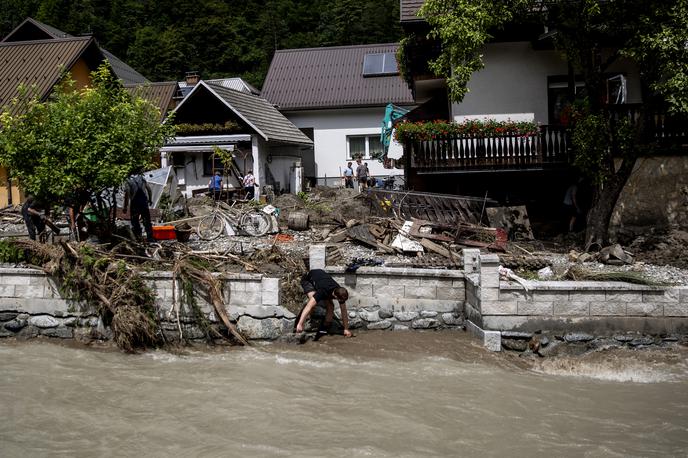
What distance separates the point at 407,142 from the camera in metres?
16.1

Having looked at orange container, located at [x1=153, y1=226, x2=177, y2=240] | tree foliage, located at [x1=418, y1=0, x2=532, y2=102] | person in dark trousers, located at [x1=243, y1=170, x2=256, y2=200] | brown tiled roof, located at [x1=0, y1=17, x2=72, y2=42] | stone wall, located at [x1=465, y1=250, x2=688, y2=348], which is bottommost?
stone wall, located at [x1=465, y1=250, x2=688, y2=348]

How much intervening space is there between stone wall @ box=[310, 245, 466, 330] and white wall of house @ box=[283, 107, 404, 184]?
18.5 metres

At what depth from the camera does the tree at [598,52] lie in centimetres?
1239

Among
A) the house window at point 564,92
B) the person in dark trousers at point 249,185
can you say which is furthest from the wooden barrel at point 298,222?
the house window at point 564,92

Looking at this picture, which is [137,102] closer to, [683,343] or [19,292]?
[19,292]

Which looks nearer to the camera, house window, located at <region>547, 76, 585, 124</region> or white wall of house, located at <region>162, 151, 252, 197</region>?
house window, located at <region>547, 76, 585, 124</region>

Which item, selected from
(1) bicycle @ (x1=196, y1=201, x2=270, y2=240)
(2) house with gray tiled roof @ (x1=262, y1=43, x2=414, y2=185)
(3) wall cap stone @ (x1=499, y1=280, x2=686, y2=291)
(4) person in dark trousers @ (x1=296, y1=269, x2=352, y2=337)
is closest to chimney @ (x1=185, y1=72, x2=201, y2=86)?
(2) house with gray tiled roof @ (x1=262, y1=43, x2=414, y2=185)

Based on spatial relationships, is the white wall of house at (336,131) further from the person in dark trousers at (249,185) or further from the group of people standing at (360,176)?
the person in dark trousers at (249,185)

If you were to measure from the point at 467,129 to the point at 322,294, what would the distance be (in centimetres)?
704

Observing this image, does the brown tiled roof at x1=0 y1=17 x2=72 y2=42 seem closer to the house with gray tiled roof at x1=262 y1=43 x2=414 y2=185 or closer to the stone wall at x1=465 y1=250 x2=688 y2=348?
the house with gray tiled roof at x1=262 y1=43 x2=414 y2=185

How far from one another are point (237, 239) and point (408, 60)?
694 cm

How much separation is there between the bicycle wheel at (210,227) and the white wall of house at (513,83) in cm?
690

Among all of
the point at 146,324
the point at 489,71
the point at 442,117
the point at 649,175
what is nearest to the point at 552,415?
the point at 146,324

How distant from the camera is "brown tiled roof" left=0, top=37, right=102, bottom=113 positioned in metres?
21.3
